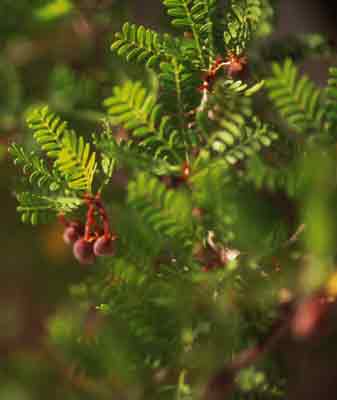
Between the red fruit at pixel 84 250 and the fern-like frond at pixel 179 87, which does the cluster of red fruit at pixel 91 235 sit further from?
the fern-like frond at pixel 179 87

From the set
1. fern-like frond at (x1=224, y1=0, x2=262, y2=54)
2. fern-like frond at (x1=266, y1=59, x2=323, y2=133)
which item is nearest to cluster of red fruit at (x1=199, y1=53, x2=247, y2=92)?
fern-like frond at (x1=224, y1=0, x2=262, y2=54)

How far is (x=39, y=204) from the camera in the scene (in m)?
0.54

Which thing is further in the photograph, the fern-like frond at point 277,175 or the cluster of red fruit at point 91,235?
the cluster of red fruit at point 91,235

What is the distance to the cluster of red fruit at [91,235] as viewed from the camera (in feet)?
1.76

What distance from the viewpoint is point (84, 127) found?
0.90 metres

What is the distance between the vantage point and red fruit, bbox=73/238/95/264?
0.58 metres

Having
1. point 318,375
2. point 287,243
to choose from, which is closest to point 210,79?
point 287,243

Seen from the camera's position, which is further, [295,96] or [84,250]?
[84,250]

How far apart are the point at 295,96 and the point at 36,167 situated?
23 centimetres

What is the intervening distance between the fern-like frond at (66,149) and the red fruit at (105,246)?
0.05 meters

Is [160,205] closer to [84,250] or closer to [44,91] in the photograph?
[84,250]

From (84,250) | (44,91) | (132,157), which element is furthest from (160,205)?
(44,91)

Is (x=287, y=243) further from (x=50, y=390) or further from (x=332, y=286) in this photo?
(x=50, y=390)

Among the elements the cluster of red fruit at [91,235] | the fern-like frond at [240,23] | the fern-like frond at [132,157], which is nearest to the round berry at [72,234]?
the cluster of red fruit at [91,235]
